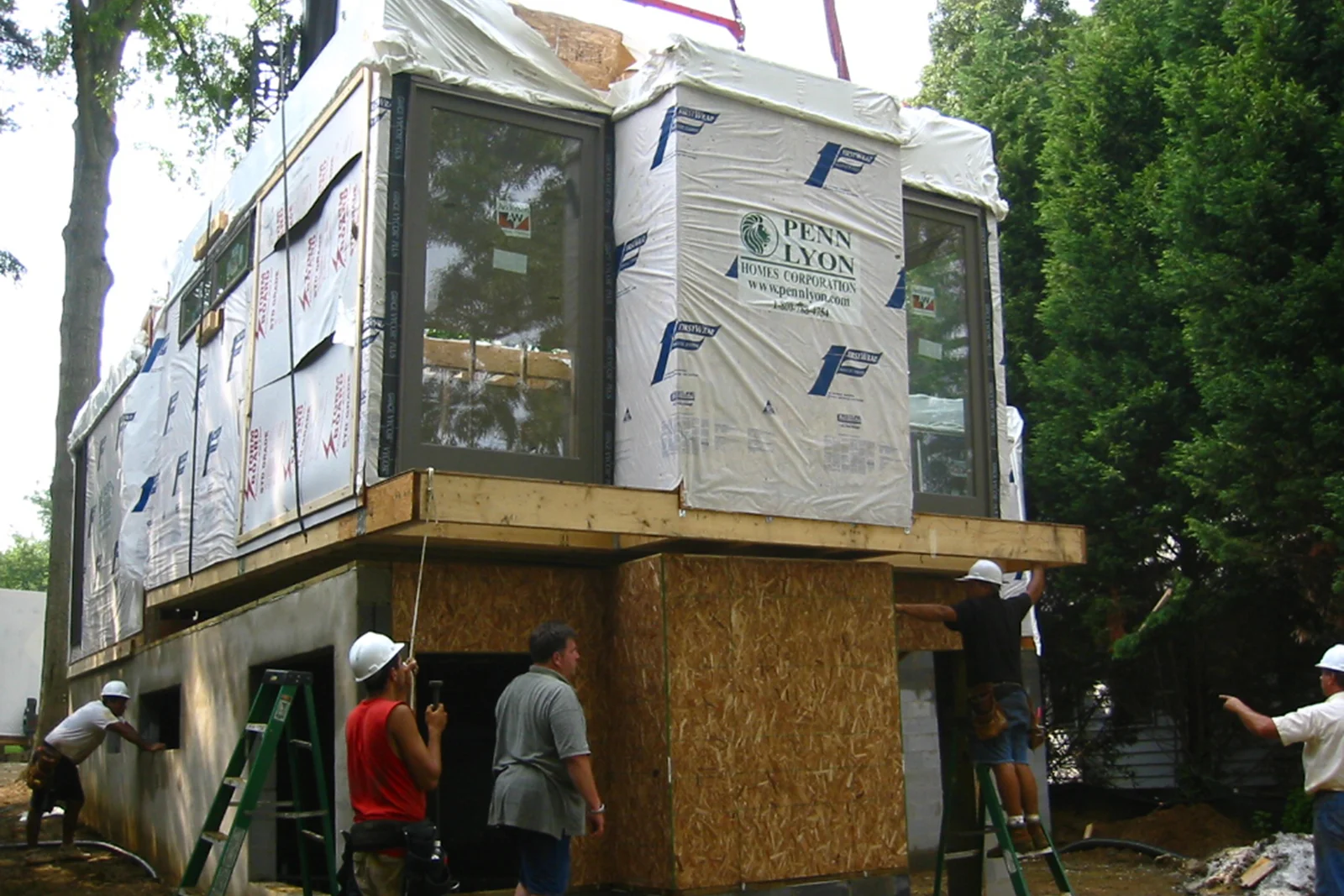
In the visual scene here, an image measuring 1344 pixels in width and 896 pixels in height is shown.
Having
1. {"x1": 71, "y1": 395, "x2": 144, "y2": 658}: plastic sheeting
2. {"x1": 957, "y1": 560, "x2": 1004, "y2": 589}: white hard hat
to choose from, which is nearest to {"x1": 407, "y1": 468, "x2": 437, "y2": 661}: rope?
{"x1": 957, "y1": 560, "x2": 1004, "y2": 589}: white hard hat

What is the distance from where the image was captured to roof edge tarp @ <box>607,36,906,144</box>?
8.06 metres

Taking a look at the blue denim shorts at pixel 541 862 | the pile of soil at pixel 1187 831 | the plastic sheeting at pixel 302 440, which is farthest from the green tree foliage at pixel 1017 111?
the blue denim shorts at pixel 541 862

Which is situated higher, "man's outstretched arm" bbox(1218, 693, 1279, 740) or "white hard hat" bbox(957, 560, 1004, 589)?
"white hard hat" bbox(957, 560, 1004, 589)

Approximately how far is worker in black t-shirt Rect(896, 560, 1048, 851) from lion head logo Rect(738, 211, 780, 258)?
2381mm

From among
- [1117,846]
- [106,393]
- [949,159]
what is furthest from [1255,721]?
[106,393]

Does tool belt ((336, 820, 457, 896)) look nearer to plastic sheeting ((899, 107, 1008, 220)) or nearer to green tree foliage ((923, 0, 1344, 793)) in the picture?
plastic sheeting ((899, 107, 1008, 220))

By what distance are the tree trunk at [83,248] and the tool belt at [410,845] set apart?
14.8m

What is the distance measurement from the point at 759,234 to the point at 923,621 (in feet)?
10.4

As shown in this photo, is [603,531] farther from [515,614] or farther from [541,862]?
[541,862]

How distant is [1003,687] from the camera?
8.12 meters

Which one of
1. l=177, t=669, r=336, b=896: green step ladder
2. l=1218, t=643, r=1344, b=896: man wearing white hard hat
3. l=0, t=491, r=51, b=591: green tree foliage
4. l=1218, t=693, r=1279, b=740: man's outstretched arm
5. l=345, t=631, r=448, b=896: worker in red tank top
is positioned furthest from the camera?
l=0, t=491, r=51, b=591: green tree foliage

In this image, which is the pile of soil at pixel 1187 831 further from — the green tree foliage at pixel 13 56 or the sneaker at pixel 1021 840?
the green tree foliage at pixel 13 56

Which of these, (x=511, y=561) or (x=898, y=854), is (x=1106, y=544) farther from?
(x=511, y=561)

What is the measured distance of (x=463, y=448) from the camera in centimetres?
779
